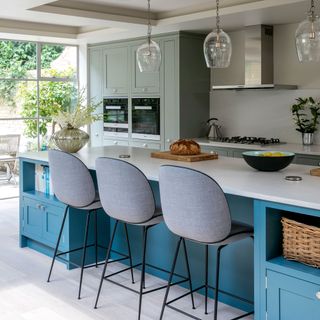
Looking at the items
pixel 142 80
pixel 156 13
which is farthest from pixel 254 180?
pixel 142 80

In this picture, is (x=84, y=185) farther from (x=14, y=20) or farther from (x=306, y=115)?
(x=14, y=20)

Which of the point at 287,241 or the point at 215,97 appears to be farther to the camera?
the point at 215,97

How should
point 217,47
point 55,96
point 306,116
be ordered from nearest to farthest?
1. point 217,47
2. point 306,116
3. point 55,96

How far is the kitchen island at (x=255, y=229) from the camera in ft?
8.11

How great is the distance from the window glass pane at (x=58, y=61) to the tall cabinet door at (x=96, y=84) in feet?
1.13

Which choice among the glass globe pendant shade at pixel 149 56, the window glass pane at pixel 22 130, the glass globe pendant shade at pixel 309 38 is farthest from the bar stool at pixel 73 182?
the window glass pane at pixel 22 130

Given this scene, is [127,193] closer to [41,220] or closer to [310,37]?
[310,37]

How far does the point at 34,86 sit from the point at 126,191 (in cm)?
492

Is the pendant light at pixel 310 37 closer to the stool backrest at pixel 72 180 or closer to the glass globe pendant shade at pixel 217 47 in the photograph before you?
the glass globe pendant shade at pixel 217 47

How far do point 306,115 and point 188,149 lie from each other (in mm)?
2543

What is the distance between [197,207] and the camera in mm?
2684

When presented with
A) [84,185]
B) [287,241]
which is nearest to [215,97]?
[84,185]

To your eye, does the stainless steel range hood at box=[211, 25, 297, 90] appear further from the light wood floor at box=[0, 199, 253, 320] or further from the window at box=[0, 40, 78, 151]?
the light wood floor at box=[0, 199, 253, 320]

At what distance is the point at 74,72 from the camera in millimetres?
8031
